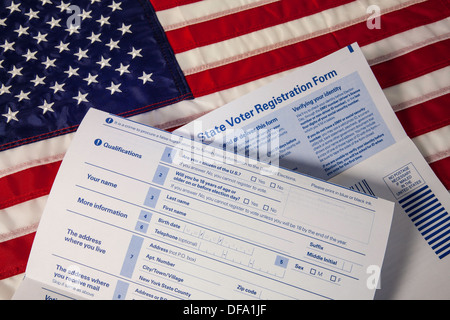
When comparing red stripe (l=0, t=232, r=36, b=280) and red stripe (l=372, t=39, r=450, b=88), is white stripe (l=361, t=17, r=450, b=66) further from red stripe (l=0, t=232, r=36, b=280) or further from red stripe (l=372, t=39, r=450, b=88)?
red stripe (l=0, t=232, r=36, b=280)

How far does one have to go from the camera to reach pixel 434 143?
75 centimetres

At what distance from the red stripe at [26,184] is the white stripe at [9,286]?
13cm

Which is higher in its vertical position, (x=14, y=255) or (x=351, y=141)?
(x=351, y=141)

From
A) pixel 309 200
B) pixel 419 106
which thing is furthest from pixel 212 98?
pixel 419 106

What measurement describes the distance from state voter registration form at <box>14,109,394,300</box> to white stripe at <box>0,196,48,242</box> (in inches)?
3.4

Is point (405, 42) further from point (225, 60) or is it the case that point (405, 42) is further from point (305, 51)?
point (225, 60)

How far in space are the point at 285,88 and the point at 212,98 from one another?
0.47 feet

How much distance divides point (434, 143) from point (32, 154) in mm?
759

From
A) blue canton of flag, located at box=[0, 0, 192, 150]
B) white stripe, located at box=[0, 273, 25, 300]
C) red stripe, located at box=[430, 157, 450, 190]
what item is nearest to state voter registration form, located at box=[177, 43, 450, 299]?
red stripe, located at box=[430, 157, 450, 190]

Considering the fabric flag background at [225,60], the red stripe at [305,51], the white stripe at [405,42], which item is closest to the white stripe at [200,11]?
the fabric flag background at [225,60]

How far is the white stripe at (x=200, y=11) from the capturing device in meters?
0.81

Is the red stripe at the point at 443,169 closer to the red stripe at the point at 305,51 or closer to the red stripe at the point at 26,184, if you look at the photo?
the red stripe at the point at 305,51

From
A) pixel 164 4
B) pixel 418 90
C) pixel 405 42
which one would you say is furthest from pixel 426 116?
pixel 164 4
